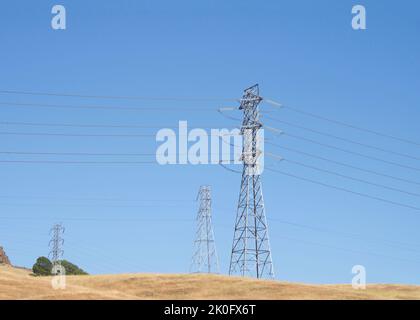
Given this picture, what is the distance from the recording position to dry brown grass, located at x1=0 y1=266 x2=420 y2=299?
5654 centimetres

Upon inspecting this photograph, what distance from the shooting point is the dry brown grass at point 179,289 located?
185 feet

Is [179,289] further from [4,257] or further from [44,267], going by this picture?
[4,257]

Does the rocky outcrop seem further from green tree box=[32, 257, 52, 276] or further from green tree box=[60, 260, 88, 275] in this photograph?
green tree box=[32, 257, 52, 276]

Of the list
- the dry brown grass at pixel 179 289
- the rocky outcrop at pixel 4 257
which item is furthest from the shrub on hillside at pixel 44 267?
the dry brown grass at pixel 179 289

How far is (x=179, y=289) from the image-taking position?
64.4m

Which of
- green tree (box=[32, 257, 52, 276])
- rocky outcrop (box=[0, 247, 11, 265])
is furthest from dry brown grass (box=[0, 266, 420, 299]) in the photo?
rocky outcrop (box=[0, 247, 11, 265])

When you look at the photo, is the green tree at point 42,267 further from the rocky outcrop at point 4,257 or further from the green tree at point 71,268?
the rocky outcrop at point 4,257

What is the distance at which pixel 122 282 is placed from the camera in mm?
70312

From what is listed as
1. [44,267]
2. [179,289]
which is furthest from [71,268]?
[179,289]

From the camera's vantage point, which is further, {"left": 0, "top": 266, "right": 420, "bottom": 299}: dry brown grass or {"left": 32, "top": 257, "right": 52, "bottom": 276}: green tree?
{"left": 32, "top": 257, "right": 52, "bottom": 276}: green tree
